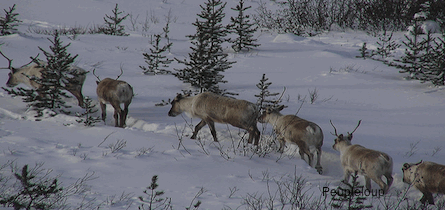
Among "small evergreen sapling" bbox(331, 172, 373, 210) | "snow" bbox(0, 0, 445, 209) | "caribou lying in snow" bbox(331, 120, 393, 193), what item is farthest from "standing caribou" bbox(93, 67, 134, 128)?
"small evergreen sapling" bbox(331, 172, 373, 210)

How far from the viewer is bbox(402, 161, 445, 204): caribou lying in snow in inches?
212

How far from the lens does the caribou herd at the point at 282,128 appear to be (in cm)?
567

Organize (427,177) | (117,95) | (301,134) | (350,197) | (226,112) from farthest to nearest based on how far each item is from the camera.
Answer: (117,95)
(226,112)
(301,134)
(427,177)
(350,197)

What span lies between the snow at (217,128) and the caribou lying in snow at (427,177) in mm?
564

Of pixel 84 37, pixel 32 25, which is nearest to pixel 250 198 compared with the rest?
pixel 84 37

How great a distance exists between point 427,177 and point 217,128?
4955 mm

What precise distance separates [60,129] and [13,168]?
8.58ft

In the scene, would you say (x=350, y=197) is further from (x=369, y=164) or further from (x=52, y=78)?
(x=52, y=78)

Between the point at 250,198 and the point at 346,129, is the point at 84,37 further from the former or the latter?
the point at 250,198

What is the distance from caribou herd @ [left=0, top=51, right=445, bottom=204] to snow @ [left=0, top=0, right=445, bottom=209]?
40 cm

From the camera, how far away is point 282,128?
7.44 meters

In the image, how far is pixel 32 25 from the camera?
70.5ft

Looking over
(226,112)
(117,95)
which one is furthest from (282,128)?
(117,95)

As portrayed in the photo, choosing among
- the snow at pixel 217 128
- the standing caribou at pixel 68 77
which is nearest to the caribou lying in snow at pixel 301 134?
the snow at pixel 217 128
